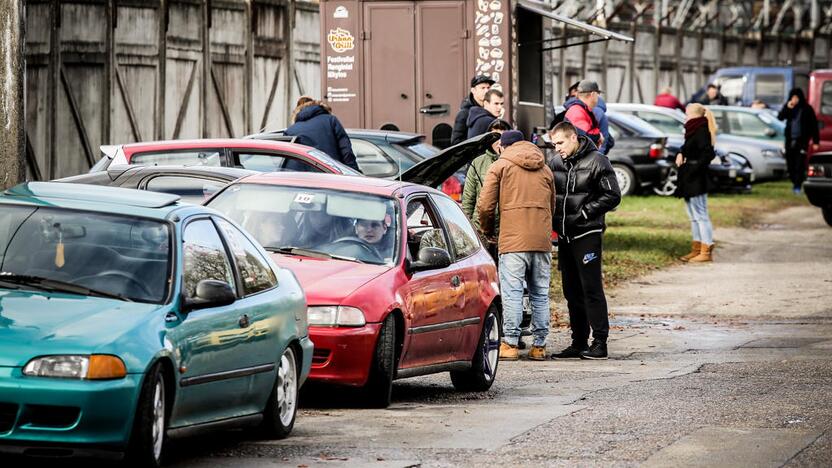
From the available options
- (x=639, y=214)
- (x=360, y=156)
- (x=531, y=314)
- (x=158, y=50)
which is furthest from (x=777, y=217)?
(x=531, y=314)

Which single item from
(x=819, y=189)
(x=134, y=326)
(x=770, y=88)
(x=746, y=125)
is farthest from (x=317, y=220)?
(x=770, y=88)

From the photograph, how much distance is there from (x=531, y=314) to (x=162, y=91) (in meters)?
12.3

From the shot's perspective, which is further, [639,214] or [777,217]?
[777,217]

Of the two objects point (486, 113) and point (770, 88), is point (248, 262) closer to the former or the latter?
point (486, 113)

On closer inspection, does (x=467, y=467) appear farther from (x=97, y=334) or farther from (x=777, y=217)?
(x=777, y=217)

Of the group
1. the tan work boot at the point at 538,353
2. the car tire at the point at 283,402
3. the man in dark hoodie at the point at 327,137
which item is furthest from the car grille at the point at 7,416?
the man in dark hoodie at the point at 327,137

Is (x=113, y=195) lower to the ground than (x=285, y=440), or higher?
higher

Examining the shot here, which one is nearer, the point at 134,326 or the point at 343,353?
the point at 134,326

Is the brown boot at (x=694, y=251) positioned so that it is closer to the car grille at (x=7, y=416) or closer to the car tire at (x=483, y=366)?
the car tire at (x=483, y=366)

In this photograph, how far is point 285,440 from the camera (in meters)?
9.35

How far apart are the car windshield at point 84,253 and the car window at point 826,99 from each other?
105 ft

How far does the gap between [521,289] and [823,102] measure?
87.1 feet

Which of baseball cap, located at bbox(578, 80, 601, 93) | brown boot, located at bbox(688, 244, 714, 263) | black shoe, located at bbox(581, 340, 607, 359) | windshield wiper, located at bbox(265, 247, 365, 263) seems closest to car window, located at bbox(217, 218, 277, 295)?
windshield wiper, located at bbox(265, 247, 365, 263)

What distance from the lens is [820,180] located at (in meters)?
28.4
